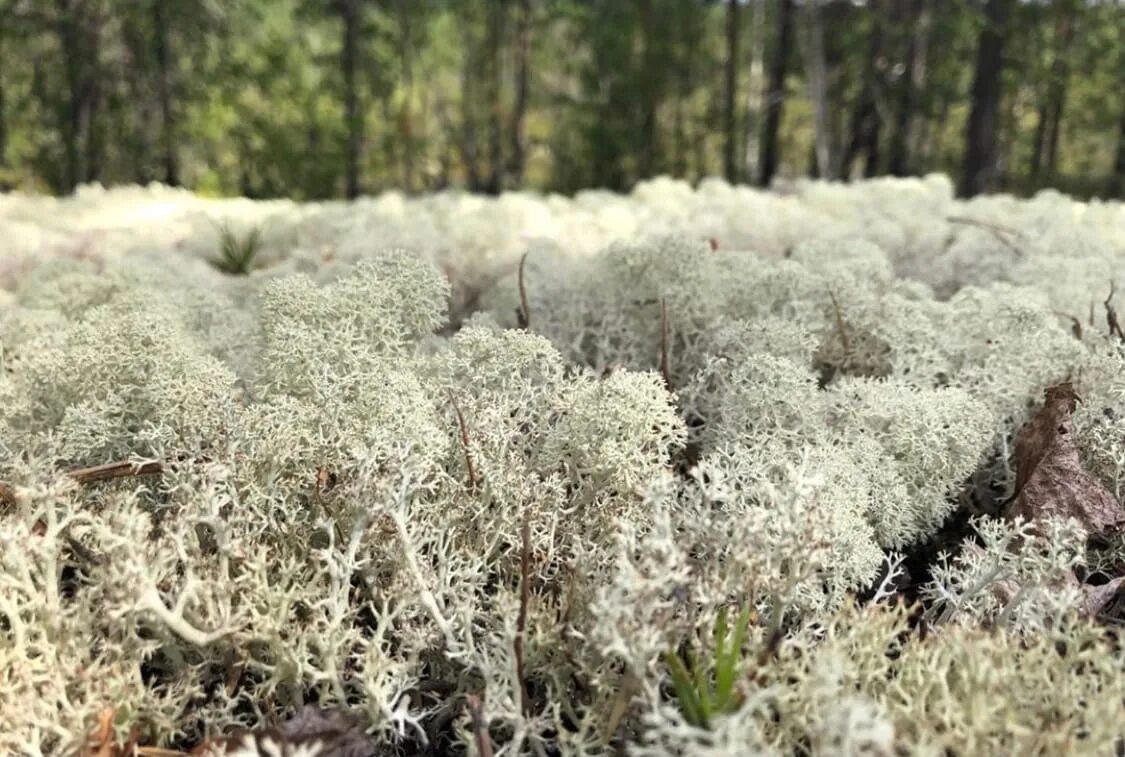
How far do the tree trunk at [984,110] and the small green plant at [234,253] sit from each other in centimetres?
383

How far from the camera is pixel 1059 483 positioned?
102 cm

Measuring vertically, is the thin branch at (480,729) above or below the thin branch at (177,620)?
below

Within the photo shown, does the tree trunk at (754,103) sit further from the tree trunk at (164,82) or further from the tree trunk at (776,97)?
the tree trunk at (164,82)

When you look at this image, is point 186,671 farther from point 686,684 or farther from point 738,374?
point 738,374

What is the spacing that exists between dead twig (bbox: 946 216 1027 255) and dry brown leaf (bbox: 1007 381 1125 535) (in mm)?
833

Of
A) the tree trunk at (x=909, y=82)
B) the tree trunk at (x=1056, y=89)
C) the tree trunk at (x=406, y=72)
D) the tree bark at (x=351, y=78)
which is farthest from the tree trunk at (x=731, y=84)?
the tree bark at (x=351, y=78)

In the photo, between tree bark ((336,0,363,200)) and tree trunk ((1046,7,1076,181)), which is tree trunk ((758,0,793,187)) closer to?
tree trunk ((1046,7,1076,181))

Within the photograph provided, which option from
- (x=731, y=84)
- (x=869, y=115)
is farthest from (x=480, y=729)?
(x=731, y=84)

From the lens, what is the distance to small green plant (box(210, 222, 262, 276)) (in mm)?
2094

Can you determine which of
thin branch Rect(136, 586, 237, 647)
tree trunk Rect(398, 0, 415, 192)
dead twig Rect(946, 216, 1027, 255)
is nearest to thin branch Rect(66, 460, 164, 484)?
thin branch Rect(136, 586, 237, 647)

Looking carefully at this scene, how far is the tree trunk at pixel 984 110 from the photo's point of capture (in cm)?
437

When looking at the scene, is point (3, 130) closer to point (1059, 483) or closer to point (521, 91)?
point (521, 91)

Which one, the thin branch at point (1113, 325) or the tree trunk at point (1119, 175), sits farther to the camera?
the tree trunk at point (1119, 175)

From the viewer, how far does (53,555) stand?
2.60 ft
